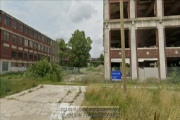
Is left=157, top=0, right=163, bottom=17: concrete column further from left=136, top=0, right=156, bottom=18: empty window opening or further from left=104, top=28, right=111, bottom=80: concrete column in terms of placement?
left=104, top=28, right=111, bottom=80: concrete column

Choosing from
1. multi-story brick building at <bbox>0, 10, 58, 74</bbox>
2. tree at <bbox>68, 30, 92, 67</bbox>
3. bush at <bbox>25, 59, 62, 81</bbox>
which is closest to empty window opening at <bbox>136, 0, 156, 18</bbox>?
bush at <bbox>25, 59, 62, 81</bbox>

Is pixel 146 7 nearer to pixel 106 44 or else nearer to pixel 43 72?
pixel 106 44

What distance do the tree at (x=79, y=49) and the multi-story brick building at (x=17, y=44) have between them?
527 inches

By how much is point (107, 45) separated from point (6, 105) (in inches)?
645

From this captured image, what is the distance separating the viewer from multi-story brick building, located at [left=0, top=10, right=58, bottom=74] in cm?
3788

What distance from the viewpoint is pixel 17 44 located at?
147 feet

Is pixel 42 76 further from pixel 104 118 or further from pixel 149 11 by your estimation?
pixel 149 11

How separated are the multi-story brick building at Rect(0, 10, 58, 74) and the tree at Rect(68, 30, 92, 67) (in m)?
13.4

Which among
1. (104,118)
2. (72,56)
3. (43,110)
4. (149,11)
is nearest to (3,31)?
(72,56)

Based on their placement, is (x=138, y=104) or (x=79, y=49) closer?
(x=138, y=104)

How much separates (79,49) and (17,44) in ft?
65.9

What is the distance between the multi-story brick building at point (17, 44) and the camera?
3788 cm

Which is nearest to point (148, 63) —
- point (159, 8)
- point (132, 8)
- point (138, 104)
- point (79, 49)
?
point (159, 8)

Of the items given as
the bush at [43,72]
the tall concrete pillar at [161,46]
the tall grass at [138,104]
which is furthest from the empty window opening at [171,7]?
the tall grass at [138,104]
